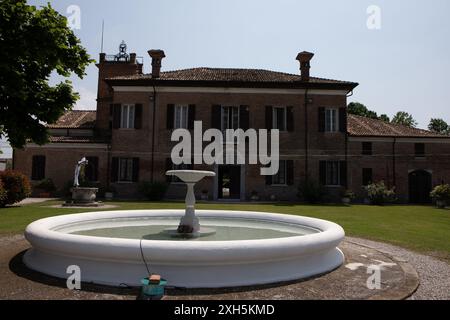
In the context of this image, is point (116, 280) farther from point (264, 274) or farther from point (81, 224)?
point (81, 224)

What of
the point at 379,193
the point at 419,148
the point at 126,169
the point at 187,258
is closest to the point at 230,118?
the point at 126,169

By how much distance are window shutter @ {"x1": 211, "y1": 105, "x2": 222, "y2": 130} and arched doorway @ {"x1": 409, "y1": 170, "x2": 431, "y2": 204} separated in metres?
14.8

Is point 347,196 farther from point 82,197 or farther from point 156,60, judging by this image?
point 156,60

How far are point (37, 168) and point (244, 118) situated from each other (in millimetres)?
Answer: 15223

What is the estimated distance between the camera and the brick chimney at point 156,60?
80.7 ft

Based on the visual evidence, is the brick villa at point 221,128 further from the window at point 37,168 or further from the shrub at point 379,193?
the shrub at point 379,193

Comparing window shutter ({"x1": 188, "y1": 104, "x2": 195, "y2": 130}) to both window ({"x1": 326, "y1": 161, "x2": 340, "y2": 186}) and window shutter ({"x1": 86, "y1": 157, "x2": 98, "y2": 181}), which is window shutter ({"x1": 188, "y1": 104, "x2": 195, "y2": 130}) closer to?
window shutter ({"x1": 86, "y1": 157, "x2": 98, "y2": 181})

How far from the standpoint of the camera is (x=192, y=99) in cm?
2366

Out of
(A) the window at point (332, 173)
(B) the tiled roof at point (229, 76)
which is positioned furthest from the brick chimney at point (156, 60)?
(A) the window at point (332, 173)

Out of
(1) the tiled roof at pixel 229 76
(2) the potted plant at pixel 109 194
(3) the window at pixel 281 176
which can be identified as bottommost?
(2) the potted plant at pixel 109 194

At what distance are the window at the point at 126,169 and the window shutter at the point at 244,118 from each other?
8.21m

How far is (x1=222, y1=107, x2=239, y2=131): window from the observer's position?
2367cm

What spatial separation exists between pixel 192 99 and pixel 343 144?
1125 cm
